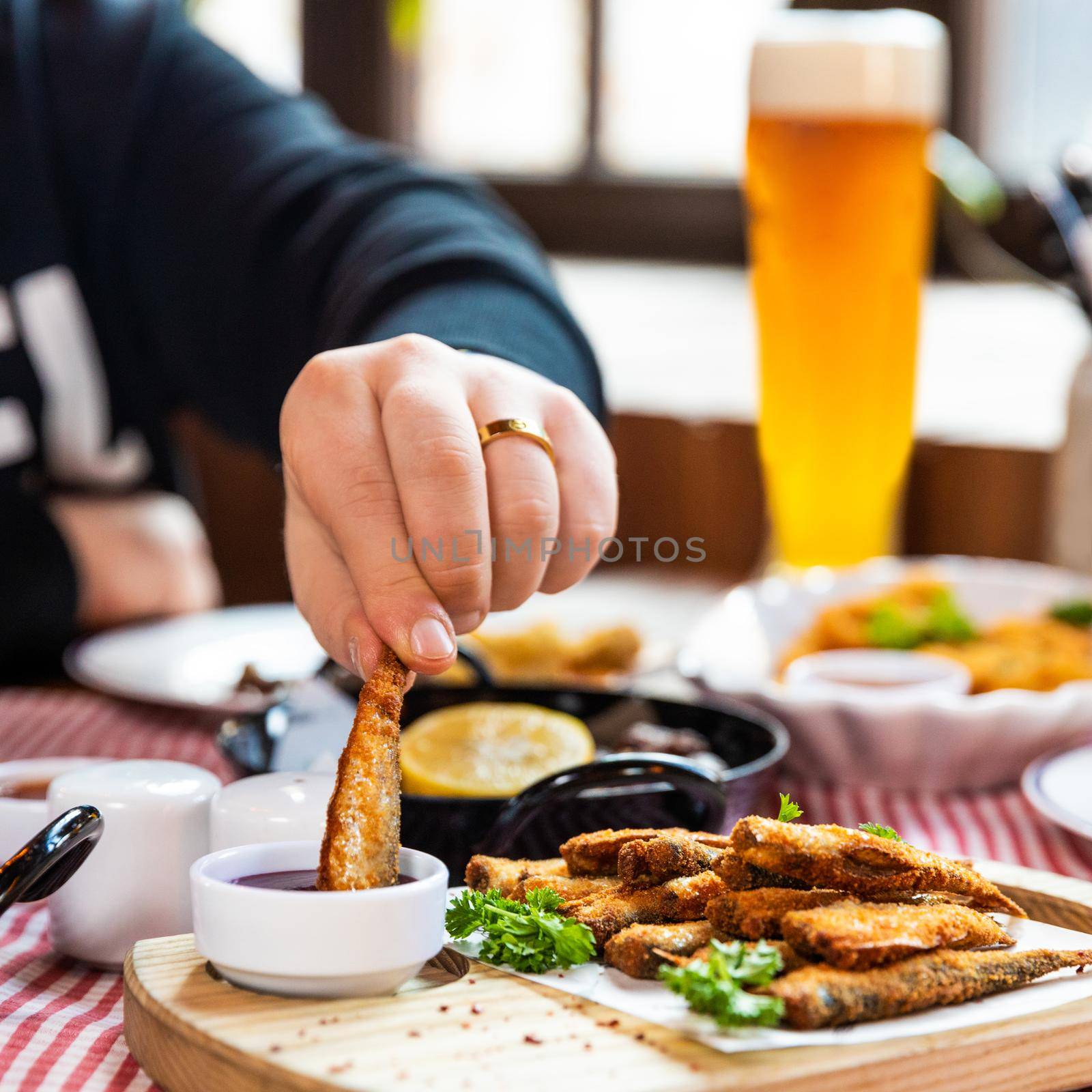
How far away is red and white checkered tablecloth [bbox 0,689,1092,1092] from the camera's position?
2.13ft

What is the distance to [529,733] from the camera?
980mm

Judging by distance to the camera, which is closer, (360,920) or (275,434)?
(360,920)

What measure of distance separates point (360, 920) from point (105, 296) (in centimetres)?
151

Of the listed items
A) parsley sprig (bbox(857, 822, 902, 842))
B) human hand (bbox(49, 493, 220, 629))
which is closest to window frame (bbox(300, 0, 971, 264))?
human hand (bbox(49, 493, 220, 629))

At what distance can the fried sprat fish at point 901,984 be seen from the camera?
584mm

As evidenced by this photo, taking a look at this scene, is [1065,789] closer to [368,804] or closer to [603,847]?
[603,847]

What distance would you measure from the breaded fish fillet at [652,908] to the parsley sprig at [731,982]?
65mm

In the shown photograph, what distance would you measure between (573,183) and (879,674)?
2.58 meters

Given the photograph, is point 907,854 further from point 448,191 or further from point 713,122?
point 713,122

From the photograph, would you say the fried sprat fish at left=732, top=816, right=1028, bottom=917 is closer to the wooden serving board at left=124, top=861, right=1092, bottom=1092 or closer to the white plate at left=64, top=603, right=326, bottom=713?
the wooden serving board at left=124, top=861, right=1092, bottom=1092

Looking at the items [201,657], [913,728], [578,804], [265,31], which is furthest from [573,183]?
[578,804]

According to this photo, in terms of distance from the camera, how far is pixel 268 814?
0.74 meters

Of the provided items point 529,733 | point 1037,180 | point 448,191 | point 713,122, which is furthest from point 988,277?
point 529,733

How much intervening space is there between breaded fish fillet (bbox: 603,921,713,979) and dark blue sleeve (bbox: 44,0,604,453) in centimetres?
89
